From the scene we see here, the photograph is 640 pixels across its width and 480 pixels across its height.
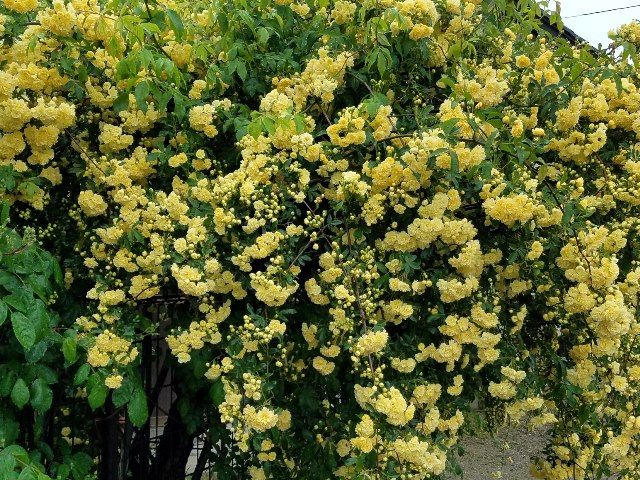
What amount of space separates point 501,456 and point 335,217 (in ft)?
14.6

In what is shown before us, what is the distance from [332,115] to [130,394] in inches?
45.1

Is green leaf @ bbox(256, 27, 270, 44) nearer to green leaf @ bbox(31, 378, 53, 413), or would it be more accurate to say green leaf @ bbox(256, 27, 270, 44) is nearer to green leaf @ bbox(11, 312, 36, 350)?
green leaf @ bbox(11, 312, 36, 350)

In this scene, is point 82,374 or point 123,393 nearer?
point 82,374

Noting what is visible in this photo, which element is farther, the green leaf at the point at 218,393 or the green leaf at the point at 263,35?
the green leaf at the point at 263,35

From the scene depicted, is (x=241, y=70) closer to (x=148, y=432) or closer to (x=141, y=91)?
(x=141, y=91)

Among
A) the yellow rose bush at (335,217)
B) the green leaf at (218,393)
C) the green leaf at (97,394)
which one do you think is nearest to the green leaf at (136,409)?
the yellow rose bush at (335,217)

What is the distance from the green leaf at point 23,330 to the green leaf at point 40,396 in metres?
0.27

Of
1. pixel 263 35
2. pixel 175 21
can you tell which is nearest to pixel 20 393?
pixel 175 21

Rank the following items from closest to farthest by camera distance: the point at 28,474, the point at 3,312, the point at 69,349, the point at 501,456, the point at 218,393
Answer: the point at 28,474, the point at 3,312, the point at 69,349, the point at 218,393, the point at 501,456

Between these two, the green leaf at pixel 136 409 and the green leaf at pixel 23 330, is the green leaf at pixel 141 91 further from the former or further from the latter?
the green leaf at pixel 136 409

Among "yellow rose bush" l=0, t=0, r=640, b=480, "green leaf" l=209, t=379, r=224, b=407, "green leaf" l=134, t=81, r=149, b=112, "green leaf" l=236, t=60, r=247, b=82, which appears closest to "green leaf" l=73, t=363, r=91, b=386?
"yellow rose bush" l=0, t=0, r=640, b=480

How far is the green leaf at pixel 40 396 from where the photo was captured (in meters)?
1.98

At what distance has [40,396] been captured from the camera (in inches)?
78.3

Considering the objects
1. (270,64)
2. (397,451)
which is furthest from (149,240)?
(397,451)
